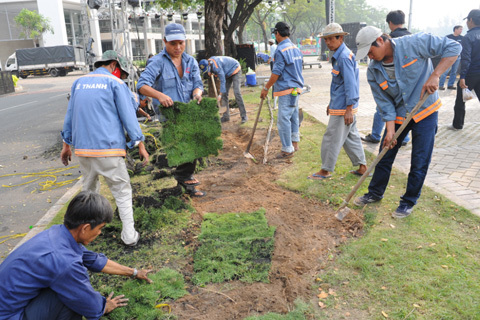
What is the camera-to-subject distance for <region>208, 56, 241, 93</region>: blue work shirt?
9.22 m

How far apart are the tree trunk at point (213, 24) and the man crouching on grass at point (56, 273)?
10.3 metres

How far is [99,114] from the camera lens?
340 cm

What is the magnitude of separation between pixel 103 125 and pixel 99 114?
0.33 feet

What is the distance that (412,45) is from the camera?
12.2 ft

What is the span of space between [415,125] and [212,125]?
2.32 metres

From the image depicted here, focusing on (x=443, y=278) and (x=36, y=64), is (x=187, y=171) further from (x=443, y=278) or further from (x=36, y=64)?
(x=36, y=64)

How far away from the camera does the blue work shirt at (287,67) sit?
237 inches

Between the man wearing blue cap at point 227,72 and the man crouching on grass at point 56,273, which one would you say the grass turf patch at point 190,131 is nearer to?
the man crouching on grass at point 56,273

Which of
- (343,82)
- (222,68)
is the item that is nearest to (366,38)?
(343,82)

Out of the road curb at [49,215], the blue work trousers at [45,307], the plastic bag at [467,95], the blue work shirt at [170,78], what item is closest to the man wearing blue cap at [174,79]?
the blue work shirt at [170,78]

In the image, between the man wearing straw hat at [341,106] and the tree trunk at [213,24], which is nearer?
the man wearing straw hat at [341,106]

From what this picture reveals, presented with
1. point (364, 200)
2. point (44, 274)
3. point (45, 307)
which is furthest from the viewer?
point (364, 200)

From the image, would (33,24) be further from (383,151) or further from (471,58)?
(383,151)

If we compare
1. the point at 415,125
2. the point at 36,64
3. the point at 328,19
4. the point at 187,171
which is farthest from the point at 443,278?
the point at 36,64
